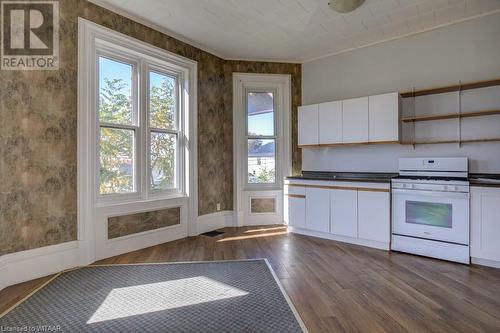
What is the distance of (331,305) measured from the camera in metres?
2.21

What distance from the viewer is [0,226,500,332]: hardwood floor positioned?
200 cm

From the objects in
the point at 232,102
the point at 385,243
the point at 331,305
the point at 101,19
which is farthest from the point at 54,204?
the point at 385,243

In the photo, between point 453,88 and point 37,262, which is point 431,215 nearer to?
point 453,88

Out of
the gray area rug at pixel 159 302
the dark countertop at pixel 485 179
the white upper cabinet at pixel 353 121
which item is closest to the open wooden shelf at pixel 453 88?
the white upper cabinet at pixel 353 121

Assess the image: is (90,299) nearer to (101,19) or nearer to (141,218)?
(141,218)

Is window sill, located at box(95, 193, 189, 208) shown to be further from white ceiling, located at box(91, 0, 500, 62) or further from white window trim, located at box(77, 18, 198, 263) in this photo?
white ceiling, located at box(91, 0, 500, 62)

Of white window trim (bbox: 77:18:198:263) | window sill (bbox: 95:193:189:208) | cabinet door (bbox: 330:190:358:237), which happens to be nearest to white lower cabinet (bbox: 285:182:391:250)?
cabinet door (bbox: 330:190:358:237)

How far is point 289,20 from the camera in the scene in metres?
3.66

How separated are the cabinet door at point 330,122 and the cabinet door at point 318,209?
0.83 meters

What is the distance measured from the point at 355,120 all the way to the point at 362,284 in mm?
2401

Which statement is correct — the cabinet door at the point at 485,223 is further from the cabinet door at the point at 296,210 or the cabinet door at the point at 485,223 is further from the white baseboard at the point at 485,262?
the cabinet door at the point at 296,210

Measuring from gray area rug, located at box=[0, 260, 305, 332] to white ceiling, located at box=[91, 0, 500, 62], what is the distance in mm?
2963

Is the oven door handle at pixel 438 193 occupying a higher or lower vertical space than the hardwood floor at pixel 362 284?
higher

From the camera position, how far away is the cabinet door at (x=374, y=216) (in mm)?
3617
